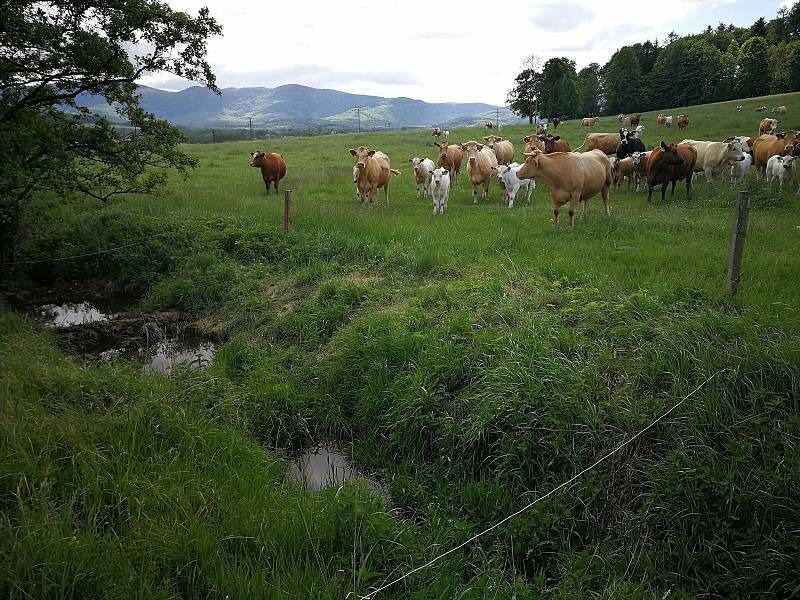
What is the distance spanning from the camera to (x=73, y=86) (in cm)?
975

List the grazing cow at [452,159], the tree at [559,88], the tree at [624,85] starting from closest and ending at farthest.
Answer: the grazing cow at [452,159], the tree at [559,88], the tree at [624,85]

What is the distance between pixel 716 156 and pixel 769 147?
2.03 metres

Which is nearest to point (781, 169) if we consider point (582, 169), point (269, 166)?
point (582, 169)

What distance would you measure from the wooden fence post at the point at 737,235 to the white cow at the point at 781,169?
11932 millimetres

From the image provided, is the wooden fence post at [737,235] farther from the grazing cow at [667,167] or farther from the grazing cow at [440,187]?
the grazing cow at [667,167]

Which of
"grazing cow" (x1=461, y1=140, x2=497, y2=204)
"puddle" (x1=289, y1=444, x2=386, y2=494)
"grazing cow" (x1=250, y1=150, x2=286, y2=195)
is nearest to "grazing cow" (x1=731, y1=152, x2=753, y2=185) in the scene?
"grazing cow" (x1=461, y1=140, x2=497, y2=204)

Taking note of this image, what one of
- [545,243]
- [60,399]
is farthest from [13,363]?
[545,243]

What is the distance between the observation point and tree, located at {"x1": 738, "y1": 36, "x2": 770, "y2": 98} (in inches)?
2244

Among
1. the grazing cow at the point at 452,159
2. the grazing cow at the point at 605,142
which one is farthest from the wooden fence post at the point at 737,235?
the grazing cow at the point at 605,142

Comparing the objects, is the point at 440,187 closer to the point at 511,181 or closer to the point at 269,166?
the point at 511,181

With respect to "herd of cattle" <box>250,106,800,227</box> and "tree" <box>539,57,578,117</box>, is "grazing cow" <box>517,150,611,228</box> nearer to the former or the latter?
"herd of cattle" <box>250,106,800,227</box>

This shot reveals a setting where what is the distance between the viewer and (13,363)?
5.91 meters

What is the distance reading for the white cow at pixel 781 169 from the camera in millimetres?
15672

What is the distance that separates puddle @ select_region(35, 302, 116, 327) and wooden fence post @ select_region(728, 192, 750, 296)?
9827 millimetres
